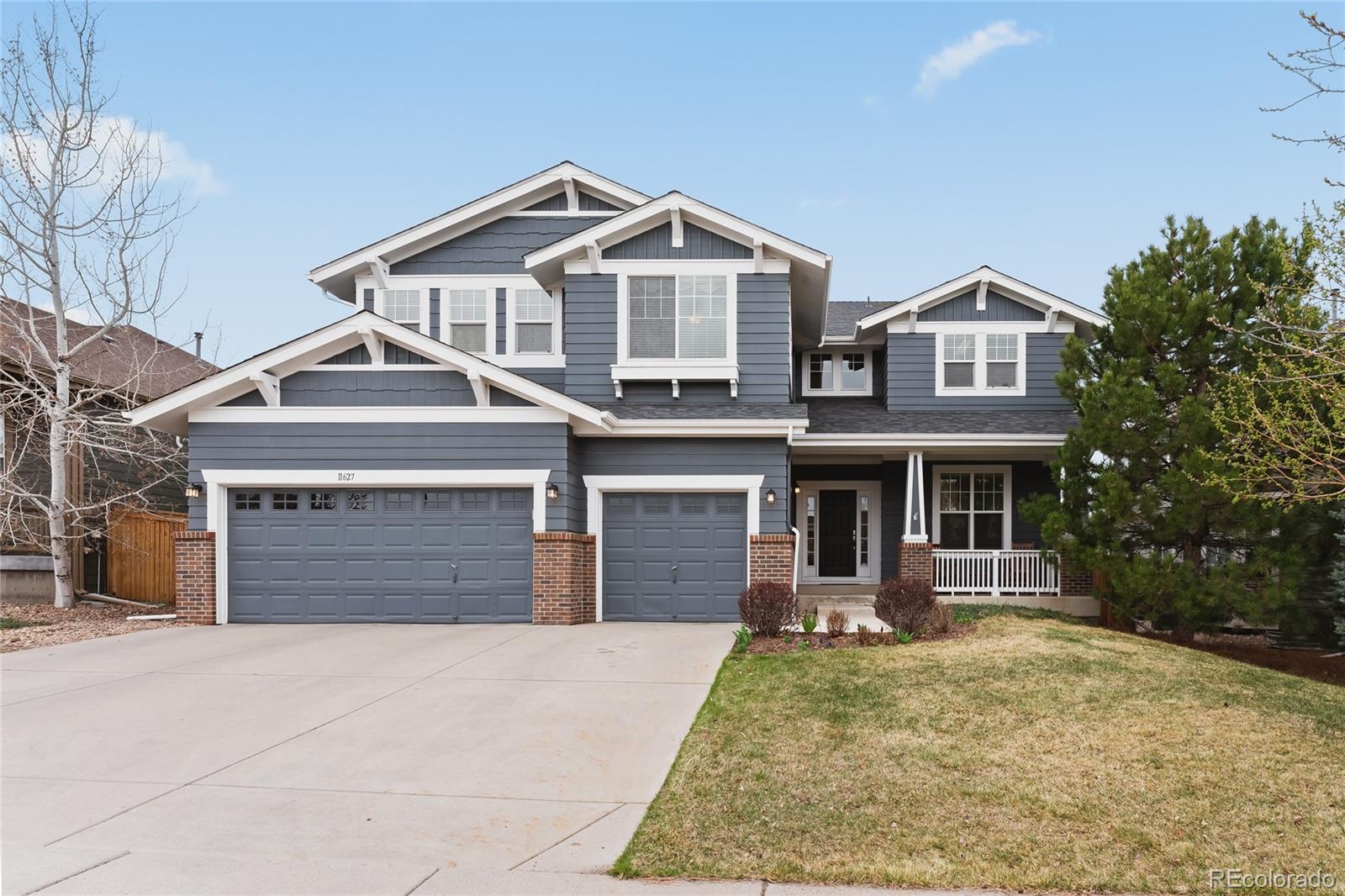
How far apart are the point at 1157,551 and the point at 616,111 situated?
13.8 metres

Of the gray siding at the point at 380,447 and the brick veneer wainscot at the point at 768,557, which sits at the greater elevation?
the gray siding at the point at 380,447

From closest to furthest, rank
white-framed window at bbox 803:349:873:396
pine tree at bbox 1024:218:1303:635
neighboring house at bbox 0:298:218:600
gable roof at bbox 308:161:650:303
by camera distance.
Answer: pine tree at bbox 1024:218:1303:635 < neighboring house at bbox 0:298:218:600 < gable roof at bbox 308:161:650:303 < white-framed window at bbox 803:349:873:396

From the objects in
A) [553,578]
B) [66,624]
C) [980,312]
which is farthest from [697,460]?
[66,624]

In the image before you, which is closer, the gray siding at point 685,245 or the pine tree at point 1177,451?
the pine tree at point 1177,451

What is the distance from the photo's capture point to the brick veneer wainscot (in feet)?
47.9

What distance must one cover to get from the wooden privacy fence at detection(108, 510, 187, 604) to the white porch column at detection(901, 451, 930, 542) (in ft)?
42.7

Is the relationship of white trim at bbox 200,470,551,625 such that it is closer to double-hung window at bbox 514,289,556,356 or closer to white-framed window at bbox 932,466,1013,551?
double-hung window at bbox 514,289,556,356

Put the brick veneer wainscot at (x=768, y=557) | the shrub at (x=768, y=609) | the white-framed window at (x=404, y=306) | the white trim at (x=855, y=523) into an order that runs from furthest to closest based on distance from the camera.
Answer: the white trim at (x=855, y=523), the white-framed window at (x=404, y=306), the brick veneer wainscot at (x=768, y=557), the shrub at (x=768, y=609)

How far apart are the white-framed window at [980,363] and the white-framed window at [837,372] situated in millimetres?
2014

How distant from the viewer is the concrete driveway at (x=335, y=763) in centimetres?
507

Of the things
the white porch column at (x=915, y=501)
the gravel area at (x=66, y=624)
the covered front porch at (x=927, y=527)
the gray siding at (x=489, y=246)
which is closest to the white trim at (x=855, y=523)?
the covered front porch at (x=927, y=527)

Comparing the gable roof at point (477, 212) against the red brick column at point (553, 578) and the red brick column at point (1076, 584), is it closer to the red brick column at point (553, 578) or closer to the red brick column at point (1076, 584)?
the red brick column at point (553, 578)

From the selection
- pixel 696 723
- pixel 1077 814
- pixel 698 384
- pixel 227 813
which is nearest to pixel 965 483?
pixel 698 384

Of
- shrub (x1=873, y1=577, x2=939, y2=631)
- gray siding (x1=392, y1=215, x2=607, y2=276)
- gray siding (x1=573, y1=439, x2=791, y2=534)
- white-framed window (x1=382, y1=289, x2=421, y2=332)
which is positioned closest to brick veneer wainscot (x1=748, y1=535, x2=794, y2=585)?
gray siding (x1=573, y1=439, x2=791, y2=534)
